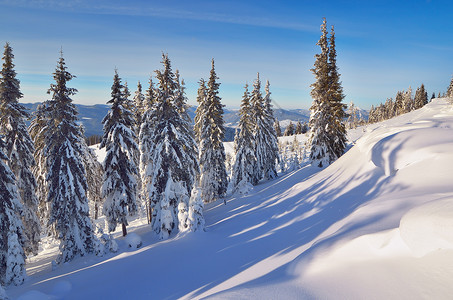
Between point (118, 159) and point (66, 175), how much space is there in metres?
3.77

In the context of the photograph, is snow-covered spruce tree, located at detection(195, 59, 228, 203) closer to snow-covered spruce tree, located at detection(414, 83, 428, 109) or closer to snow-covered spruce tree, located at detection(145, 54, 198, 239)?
snow-covered spruce tree, located at detection(145, 54, 198, 239)

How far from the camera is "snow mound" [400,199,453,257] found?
4.33 metres

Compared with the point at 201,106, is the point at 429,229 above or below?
below

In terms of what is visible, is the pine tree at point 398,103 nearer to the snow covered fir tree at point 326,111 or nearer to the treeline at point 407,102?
the treeline at point 407,102

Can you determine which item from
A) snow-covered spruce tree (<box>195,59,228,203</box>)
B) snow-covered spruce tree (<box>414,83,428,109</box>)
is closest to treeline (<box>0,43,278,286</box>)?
snow-covered spruce tree (<box>195,59,228,203</box>)

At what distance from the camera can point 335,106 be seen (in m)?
24.8

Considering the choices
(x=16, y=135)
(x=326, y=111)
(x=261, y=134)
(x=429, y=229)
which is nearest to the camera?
(x=429, y=229)

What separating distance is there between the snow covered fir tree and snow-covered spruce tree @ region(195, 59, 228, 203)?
1046 centimetres

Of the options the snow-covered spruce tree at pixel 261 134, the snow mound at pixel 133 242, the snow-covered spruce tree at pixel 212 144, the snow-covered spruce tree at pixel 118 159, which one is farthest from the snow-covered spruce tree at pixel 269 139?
the snow mound at pixel 133 242

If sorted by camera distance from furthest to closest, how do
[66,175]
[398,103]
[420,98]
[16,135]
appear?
[398,103] < [420,98] < [16,135] < [66,175]

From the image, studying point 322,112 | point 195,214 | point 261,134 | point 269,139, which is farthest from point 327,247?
point 269,139

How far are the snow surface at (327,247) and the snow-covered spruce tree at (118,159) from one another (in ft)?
12.4

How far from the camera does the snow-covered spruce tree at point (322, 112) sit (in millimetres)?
24688

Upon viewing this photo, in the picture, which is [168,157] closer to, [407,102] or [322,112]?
[322,112]
